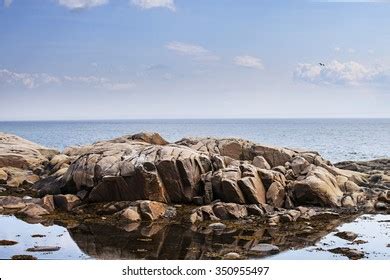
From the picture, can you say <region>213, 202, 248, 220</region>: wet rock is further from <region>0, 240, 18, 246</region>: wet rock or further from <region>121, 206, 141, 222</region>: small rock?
<region>0, 240, 18, 246</region>: wet rock

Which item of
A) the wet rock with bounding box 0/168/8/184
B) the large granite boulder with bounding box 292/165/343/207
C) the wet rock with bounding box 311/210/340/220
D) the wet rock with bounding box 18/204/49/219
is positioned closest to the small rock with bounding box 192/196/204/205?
the large granite boulder with bounding box 292/165/343/207

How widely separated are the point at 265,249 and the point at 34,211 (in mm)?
8103

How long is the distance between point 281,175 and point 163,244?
7.14 m

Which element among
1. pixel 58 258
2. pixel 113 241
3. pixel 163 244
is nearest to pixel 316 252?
pixel 163 244

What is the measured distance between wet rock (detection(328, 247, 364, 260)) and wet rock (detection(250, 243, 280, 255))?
1.38m

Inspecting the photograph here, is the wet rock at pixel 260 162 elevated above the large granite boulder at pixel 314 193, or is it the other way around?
the wet rock at pixel 260 162

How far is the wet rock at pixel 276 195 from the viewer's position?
18.6m

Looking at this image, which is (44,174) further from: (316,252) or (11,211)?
(316,252)

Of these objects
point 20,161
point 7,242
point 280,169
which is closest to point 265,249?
point 7,242

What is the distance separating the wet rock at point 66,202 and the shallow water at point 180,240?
202 cm

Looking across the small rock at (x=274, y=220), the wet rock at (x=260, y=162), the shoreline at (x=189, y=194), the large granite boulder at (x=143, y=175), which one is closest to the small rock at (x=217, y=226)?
the shoreline at (x=189, y=194)

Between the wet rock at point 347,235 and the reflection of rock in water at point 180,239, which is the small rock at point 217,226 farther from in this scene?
the wet rock at point 347,235

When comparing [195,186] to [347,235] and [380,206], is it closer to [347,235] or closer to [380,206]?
[347,235]

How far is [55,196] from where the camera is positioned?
19.0 meters
